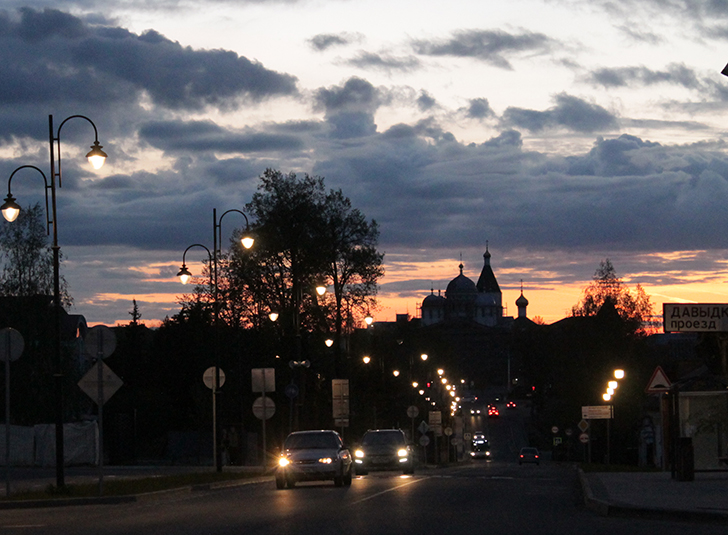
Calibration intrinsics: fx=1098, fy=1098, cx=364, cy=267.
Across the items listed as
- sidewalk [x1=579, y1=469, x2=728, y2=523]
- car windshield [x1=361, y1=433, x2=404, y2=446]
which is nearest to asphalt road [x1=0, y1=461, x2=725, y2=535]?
sidewalk [x1=579, y1=469, x2=728, y2=523]

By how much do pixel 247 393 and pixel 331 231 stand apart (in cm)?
1048

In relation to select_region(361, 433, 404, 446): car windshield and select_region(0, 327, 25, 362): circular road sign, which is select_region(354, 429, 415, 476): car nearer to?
select_region(361, 433, 404, 446): car windshield

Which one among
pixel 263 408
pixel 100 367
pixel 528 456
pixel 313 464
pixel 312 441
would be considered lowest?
pixel 528 456

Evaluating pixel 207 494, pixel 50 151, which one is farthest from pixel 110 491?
pixel 50 151

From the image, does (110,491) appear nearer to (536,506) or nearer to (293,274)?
(536,506)

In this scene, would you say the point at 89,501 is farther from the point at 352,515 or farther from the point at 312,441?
the point at 312,441

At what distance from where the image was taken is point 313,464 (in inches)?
1029

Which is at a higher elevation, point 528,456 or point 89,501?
point 89,501

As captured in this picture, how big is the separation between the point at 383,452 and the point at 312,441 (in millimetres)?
11139

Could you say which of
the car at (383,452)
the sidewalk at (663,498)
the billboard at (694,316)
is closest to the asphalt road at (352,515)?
the sidewalk at (663,498)

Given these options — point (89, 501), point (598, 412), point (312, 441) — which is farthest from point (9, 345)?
point (598, 412)

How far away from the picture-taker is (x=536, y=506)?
18.8 meters

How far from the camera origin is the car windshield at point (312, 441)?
2709 cm

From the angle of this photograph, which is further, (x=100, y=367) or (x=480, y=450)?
(x=480, y=450)
